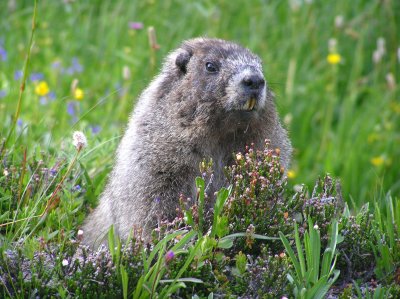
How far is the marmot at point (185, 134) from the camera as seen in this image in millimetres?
4391

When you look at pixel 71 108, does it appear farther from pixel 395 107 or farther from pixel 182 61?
pixel 395 107

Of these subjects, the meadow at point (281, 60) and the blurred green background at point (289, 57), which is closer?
the meadow at point (281, 60)

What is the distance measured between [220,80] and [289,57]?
170 inches

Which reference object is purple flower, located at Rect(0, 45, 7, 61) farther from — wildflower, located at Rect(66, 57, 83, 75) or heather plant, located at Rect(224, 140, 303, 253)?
heather plant, located at Rect(224, 140, 303, 253)

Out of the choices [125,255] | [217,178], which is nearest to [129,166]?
[217,178]

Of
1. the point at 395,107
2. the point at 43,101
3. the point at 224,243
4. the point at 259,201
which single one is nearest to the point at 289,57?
the point at 395,107

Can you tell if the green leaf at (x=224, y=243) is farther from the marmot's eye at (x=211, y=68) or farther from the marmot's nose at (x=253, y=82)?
the marmot's eye at (x=211, y=68)

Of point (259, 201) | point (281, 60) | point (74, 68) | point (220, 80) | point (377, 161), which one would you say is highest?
point (220, 80)

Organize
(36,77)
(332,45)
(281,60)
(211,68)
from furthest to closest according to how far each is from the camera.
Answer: (281,60)
(332,45)
(36,77)
(211,68)

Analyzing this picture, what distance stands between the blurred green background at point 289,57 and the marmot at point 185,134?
2632mm

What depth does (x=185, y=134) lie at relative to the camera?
14.8ft

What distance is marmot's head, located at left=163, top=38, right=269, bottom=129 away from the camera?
4395 millimetres

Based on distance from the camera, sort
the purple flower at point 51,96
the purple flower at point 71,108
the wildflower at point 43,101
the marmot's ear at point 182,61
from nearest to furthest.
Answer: the marmot's ear at point 182,61
the purple flower at point 71,108
the wildflower at point 43,101
the purple flower at point 51,96

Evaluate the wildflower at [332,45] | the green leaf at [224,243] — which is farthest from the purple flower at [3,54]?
the green leaf at [224,243]
